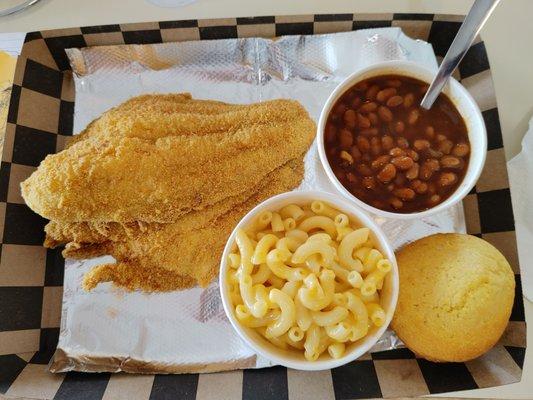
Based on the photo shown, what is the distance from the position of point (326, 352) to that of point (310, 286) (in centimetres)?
17

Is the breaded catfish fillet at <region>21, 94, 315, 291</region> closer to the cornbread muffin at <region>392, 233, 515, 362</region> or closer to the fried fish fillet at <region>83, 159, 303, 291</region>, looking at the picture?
the fried fish fillet at <region>83, 159, 303, 291</region>

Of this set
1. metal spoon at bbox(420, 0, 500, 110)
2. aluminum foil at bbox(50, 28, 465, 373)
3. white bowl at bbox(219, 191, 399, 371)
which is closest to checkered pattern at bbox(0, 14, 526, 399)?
aluminum foil at bbox(50, 28, 465, 373)

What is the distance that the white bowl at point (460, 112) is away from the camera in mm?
979

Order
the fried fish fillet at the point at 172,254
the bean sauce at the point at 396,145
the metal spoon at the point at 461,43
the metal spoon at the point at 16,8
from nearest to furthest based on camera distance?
the metal spoon at the point at 461,43 < the bean sauce at the point at 396,145 < the fried fish fillet at the point at 172,254 < the metal spoon at the point at 16,8

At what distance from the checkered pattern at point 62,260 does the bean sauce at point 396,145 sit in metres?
0.25

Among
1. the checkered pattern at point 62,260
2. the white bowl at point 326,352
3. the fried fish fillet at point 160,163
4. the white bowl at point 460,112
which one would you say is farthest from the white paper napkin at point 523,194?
the fried fish fillet at point 160,163

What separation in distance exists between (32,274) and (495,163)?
121 centimetres

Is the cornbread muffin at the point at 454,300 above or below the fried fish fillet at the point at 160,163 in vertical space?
below

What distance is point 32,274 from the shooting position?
119 centimetres

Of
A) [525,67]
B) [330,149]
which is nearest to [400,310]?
[330,149]

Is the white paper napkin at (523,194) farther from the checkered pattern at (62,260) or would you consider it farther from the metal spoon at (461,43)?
the metal spoon at (461,43)

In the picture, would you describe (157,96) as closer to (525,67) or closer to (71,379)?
(71,379)

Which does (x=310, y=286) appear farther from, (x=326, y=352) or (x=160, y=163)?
(x=160, y=163)

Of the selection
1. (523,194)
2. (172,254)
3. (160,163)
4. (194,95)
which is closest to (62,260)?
(172,254)
